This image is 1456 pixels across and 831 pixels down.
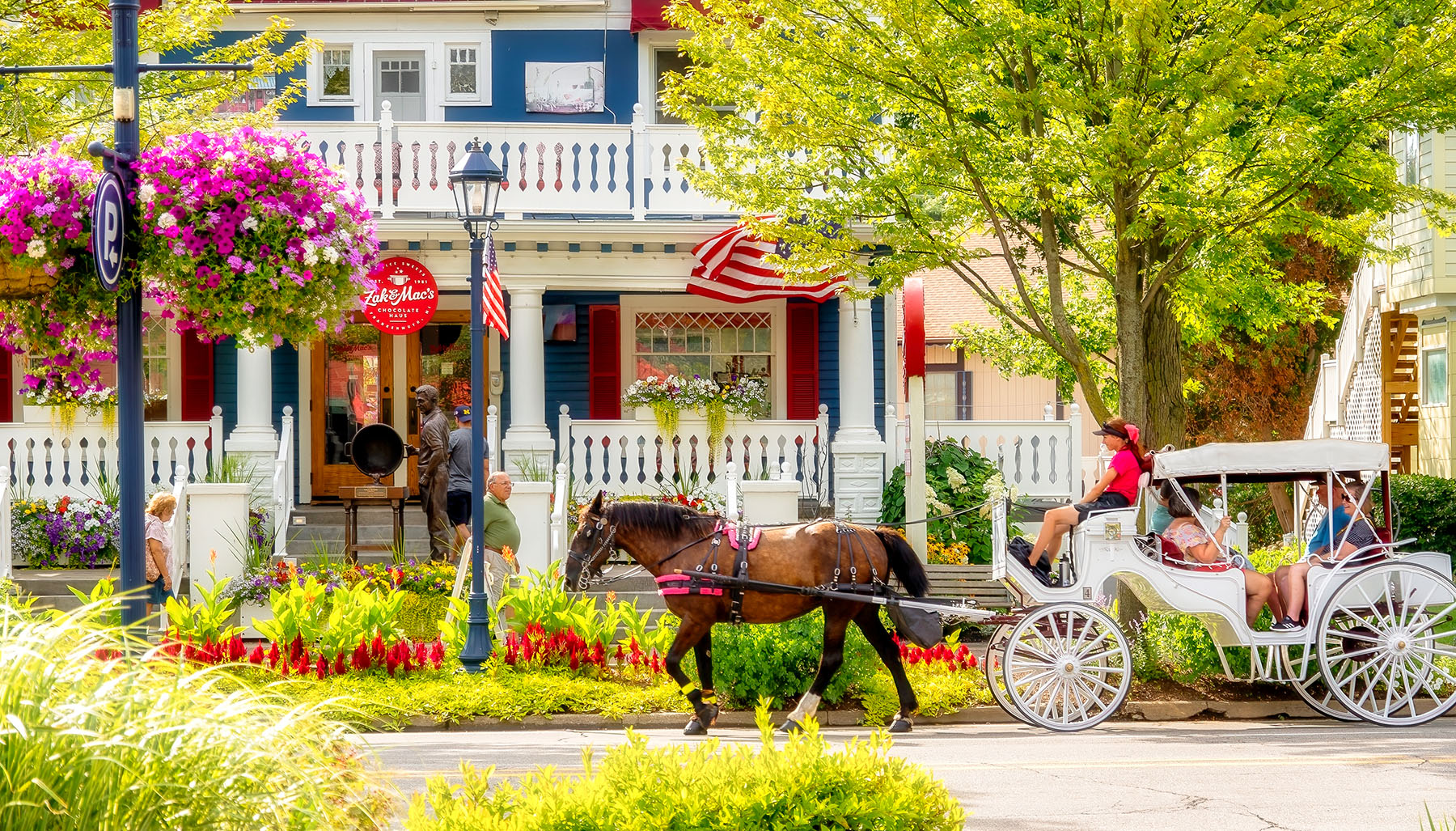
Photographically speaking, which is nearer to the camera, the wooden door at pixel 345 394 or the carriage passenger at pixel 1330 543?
the carriage passenger at pixel 1330 543

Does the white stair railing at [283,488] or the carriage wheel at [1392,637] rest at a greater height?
the white stair railing at [283,488]

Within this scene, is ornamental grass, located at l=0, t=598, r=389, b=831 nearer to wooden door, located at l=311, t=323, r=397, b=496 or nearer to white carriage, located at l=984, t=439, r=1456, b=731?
white carriage, located at l=984, t=439, r=1456, b=731

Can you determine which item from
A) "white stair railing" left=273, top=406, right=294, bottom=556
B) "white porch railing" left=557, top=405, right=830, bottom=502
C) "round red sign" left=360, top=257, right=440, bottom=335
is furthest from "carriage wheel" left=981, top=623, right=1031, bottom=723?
"round red sign" left=360, top=257, right=440, bottom=335

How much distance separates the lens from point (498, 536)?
12930 millimetres

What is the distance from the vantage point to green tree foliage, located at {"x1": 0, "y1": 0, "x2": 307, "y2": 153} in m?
12.8

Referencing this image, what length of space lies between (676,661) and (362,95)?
12129 mm

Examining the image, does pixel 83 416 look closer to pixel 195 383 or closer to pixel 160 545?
pixel 195 383

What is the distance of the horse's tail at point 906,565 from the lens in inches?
403

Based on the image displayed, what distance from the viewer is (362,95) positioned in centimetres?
1933

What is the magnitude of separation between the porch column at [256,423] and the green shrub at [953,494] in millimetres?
7062

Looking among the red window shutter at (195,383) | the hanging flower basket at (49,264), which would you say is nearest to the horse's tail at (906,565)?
the hanging flower basket at (49,264)

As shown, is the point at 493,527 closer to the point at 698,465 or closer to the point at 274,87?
the point at 698,465

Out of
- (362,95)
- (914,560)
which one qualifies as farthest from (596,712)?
(362,95)

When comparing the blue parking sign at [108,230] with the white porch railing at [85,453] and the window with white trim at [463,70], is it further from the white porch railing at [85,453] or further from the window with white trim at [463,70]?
the window with white trim at [463,70]
